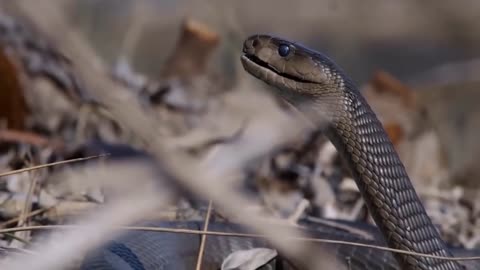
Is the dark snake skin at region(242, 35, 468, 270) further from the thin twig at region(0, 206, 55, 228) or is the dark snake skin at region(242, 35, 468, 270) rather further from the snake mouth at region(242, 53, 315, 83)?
the thin twig at region(0, 206, 55, 228)

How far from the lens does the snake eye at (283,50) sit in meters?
2.87

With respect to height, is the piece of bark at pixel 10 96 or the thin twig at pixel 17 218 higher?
the piece of bark at pixel 10 96

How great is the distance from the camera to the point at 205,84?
19.4 ft

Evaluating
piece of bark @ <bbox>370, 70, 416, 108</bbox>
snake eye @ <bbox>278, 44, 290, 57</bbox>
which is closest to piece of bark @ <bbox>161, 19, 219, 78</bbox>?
piece of bark @ <bbox>370, 70, 416, 108</bbox>

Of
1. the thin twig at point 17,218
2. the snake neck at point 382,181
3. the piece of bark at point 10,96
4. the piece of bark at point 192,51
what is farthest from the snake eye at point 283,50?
the piece of bark at point 192,51

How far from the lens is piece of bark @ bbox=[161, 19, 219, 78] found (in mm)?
5750

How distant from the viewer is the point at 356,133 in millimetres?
2809

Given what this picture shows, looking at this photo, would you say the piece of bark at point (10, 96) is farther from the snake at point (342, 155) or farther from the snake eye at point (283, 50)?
the snake eye at point (283, 50)

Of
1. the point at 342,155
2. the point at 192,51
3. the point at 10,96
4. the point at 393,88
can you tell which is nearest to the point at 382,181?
the point at 342,155

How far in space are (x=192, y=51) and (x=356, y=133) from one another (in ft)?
10.6

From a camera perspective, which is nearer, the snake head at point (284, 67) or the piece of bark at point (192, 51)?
the snake head at point (284, 67)

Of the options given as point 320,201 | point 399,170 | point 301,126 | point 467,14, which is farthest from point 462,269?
point 467,14

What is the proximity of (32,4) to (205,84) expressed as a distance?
4.49 m

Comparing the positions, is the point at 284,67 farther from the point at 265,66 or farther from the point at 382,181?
the point at 382,181
